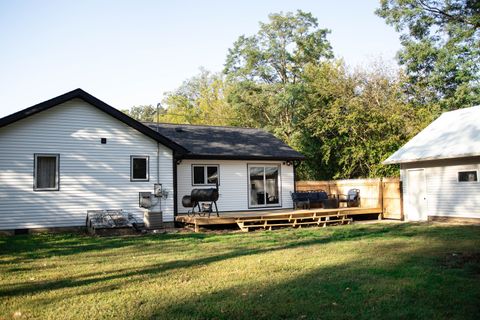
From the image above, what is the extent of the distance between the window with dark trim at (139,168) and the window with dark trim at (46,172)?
2.49 metres

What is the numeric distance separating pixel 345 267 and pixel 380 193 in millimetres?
10998

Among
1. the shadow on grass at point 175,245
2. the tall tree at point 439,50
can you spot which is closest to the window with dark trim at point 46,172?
the shadow on grass at point 175,245

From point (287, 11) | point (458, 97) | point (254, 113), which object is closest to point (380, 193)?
point (458, 97)

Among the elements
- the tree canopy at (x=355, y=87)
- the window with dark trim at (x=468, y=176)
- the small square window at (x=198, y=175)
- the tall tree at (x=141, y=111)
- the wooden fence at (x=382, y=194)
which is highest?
the tall tree at (x=141, y=111)

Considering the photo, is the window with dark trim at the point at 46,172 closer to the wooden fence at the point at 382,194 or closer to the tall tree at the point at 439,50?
the wooden fence at the point at 382,194

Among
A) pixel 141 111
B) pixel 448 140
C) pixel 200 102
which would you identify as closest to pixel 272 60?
pixel 200 102

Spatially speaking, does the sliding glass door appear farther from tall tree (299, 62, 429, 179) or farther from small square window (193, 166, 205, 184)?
tall tree (299, 62, 429, 179)

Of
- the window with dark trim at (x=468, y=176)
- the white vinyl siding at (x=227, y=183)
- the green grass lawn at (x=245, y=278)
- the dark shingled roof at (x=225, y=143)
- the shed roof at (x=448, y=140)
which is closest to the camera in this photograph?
the green grass lawn at (x=245, y=278)

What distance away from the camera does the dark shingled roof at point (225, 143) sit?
17.5m

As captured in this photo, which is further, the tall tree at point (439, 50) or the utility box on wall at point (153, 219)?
the tall tree at point (439, 50)

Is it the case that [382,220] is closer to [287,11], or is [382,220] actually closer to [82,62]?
[82,62]

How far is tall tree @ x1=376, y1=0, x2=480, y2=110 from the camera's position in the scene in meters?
Result: 20.3

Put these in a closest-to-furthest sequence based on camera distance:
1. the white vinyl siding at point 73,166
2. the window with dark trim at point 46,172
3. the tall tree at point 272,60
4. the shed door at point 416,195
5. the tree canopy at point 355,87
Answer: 1. the white vinyl siding at point 73,166
2. the window with dark trim at point 46,172
3. the shed door at point 416,195
4. the tree canopy at point 355,87
5. the tall tree at point 272,60

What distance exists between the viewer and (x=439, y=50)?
27359 mm
